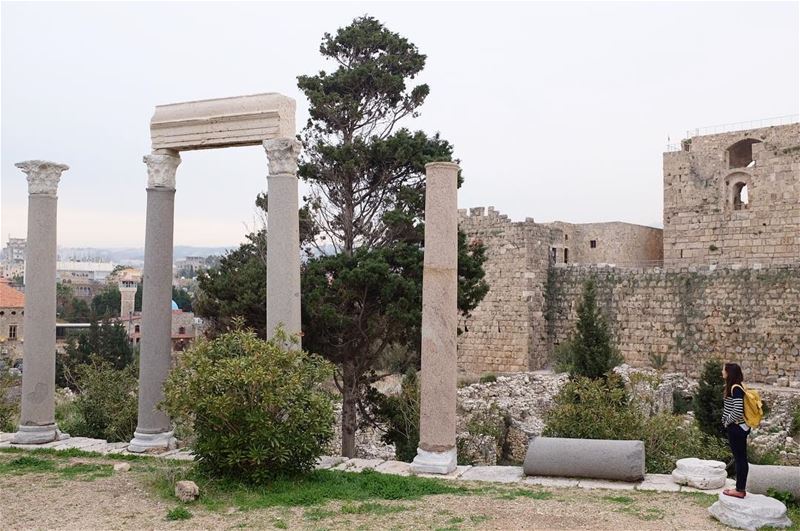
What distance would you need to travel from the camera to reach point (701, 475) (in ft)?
29.3

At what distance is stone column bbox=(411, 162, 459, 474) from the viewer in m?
10.1

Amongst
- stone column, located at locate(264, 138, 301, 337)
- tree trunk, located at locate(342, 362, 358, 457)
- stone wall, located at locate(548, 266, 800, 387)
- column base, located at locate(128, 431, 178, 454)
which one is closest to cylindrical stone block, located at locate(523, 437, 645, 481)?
stone column, located at locate(264, 138, 301, 337)

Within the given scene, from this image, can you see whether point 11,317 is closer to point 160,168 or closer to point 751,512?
point 160,168

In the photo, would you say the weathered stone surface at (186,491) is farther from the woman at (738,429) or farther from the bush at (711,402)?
the bush at (711,402)

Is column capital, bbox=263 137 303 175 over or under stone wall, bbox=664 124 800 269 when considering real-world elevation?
under

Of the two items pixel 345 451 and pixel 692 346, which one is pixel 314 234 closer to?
pixel 345 451

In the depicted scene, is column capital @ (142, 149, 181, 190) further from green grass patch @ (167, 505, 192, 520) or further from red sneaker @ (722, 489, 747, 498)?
red sneaker @ (722, 489, 747, 498)

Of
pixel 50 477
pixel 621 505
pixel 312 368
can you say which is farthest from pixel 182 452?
pixel 621 505

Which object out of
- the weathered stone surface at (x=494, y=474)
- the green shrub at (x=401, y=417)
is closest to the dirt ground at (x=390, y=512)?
the weathered stone surface at (x=494, y=474)

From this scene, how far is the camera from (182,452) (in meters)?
11.6

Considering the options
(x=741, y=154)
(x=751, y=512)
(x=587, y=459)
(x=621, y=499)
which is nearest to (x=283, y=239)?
(x=587, y=459)

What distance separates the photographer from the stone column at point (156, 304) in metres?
11.8

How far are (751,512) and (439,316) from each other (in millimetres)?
4625

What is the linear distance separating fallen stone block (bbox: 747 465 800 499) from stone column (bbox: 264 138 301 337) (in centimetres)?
636
